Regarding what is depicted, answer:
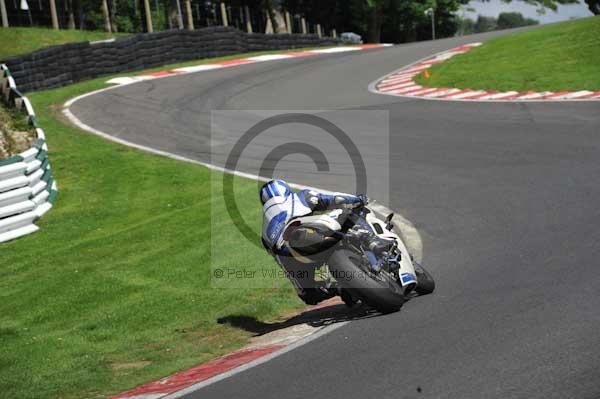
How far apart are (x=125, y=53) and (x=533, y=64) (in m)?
14.4

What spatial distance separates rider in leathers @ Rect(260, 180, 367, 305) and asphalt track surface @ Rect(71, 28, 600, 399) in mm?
726

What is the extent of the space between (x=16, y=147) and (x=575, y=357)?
13146 millimetres

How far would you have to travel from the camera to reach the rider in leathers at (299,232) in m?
7.11

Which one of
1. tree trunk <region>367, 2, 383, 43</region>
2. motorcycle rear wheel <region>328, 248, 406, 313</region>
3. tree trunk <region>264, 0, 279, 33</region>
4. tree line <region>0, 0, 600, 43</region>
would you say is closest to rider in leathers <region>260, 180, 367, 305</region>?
motorcycle rear wheel <region>328, 248, 406, 313</region>

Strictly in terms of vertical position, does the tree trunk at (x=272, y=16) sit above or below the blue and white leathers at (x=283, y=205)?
below

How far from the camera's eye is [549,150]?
43.2 feet

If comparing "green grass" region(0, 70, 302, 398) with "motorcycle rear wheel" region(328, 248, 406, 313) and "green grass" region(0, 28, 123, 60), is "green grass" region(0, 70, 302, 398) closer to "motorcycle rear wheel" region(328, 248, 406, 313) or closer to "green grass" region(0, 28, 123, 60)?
"motorcycle rear wheel" region(328, 248, 406, 313)

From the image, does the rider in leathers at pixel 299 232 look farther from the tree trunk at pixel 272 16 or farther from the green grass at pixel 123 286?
the tree trunk at pixel 272 16

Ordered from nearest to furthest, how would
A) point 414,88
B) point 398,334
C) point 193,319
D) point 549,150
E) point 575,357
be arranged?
point 575,357 → point 398,334 → point 193,319 → point 549,150 → point 414,88

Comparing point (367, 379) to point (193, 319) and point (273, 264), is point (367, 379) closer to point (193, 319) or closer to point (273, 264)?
point (193, 319)

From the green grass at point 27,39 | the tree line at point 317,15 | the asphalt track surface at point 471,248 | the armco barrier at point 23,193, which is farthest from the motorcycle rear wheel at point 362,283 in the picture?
the tree line at point 317,15

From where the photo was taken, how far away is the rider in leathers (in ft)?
23.3

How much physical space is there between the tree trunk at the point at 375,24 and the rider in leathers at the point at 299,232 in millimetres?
51543

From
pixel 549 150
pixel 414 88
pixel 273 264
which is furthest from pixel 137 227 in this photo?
pixel 414 88
